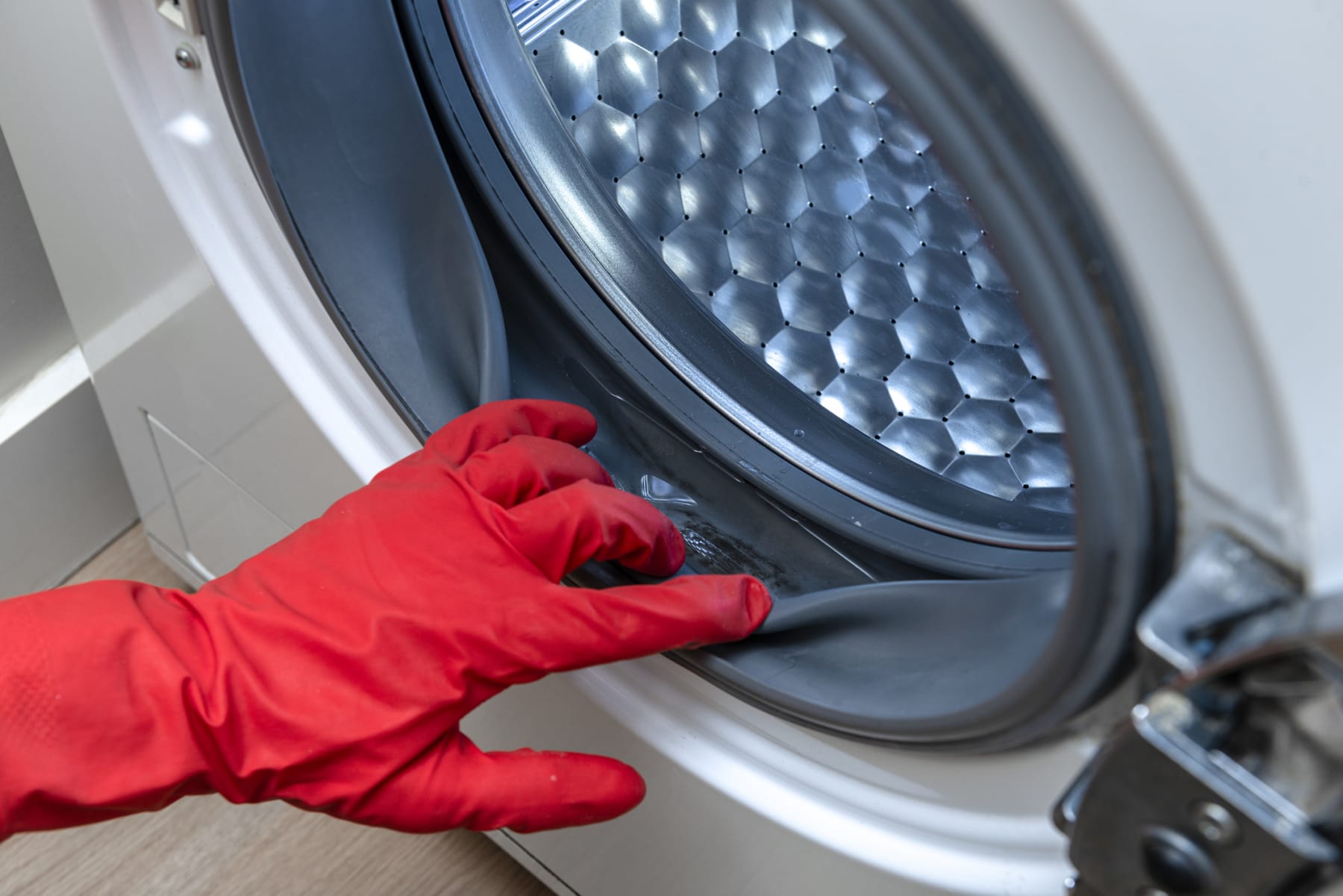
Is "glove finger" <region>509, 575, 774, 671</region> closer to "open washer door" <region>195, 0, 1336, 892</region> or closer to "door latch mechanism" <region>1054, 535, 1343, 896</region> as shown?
"open washer door" <region>195, 0, 1336, 892</region>

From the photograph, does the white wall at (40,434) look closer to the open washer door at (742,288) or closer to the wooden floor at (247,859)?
the wooden floor at (247,859)

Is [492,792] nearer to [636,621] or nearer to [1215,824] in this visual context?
[636,621]

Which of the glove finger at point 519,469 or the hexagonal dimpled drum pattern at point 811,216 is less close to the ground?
the hexagonal dimpled drum pattern at point 811,216

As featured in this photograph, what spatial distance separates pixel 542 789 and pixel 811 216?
1.62ft

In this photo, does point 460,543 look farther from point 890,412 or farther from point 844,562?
point 890,412

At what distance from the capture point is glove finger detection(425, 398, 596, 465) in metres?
0.78

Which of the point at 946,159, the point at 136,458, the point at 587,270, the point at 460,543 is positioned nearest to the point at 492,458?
the point at 460,543

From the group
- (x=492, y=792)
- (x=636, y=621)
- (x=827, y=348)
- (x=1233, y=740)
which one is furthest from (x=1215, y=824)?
(x=827, y=348)

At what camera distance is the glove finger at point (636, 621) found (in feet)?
2.24

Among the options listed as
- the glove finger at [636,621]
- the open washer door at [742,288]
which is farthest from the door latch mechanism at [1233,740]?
the glove finger at [636,621]

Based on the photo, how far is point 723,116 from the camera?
91 centimetres

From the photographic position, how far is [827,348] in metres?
0.93

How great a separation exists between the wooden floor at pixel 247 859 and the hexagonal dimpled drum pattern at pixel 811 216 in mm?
645

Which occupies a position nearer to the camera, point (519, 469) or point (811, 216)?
point (519, 469)
